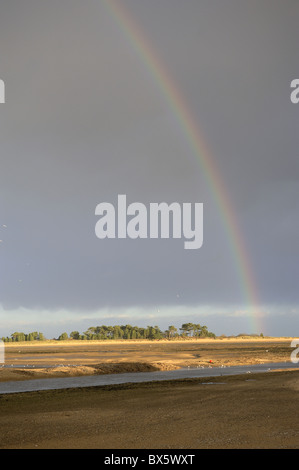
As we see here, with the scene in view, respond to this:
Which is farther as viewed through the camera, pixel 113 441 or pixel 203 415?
pixel 203 415

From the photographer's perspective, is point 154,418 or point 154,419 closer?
point 154,419

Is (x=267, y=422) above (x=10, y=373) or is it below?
above

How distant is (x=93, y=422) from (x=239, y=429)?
6478 mm

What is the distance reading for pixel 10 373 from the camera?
54250mm

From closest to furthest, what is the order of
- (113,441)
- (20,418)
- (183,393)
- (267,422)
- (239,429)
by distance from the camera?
(113,441) < (239,429) < (267,422) < (20,418) < (183,393)

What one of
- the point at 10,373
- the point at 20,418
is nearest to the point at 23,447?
the point at 20,418
